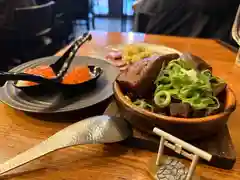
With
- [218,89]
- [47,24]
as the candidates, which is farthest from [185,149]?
[47,24]

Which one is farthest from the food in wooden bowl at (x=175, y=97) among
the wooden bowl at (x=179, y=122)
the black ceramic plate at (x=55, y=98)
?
the black ceramic plate at (x=55, y=98)

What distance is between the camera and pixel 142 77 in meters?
0.59

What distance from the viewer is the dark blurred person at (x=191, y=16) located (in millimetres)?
1641

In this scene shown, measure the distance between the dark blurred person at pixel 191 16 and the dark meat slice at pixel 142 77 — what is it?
116 cm

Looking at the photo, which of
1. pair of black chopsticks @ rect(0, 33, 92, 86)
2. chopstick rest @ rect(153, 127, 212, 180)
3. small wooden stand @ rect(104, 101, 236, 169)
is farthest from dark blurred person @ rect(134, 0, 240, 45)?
chopstick rest @ rect(153, 127, 212, 180)

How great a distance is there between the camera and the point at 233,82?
0.89m

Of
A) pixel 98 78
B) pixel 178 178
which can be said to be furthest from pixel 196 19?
pixel 178 178

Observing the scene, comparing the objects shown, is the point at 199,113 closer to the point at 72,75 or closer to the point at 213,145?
the point at 213,145

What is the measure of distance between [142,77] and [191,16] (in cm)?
125

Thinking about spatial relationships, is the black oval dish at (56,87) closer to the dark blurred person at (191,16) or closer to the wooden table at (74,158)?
the wooden table at (74,158)

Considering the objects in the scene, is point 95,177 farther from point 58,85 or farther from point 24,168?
point 58,85

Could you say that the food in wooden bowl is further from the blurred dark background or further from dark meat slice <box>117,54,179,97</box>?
the blurred dark background

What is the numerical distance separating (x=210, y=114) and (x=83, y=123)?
0.83ft

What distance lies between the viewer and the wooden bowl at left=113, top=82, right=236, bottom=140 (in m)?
0.51
